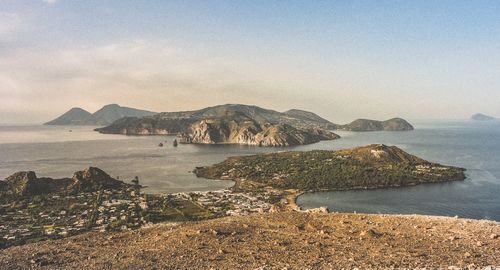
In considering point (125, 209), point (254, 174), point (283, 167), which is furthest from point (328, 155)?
point (125, 209)

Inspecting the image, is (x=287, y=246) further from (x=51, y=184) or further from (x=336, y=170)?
(x=336, y=170)

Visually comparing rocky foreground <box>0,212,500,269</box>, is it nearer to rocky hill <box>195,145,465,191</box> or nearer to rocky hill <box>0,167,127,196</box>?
rocky hill <box>0,167,127,196</box>

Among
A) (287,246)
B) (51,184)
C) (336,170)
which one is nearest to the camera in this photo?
(287,246)

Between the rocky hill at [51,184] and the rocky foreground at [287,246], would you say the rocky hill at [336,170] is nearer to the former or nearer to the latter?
the rocky hill at [51,184]

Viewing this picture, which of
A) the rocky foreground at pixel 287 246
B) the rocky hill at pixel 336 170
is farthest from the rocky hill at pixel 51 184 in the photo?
the rocky foreground at pixel 287 246

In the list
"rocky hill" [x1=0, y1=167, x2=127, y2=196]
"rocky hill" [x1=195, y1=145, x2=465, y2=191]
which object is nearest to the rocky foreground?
"rocky hill" [x1=0, y1=167, x2=127, y2=196]

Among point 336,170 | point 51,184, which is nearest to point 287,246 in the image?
point 51,184
